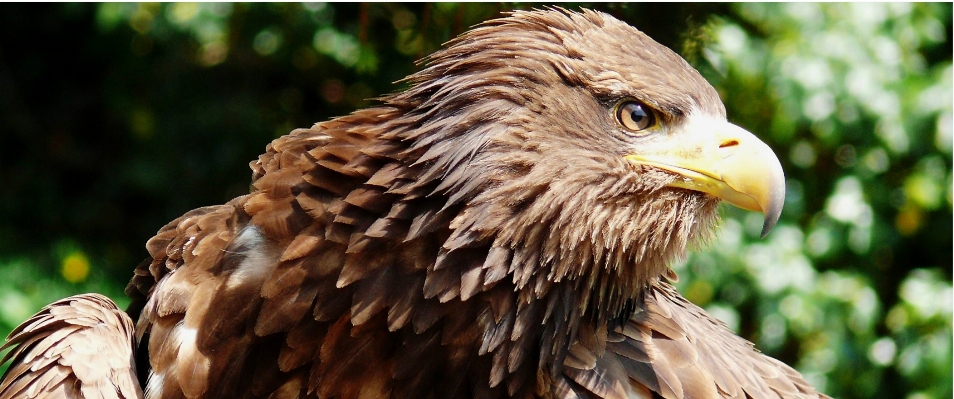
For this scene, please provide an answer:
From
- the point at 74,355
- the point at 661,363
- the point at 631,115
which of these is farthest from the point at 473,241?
the point at 74,355

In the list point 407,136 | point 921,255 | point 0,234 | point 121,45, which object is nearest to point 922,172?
point 921,255

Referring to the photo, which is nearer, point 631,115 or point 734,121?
point 631,115

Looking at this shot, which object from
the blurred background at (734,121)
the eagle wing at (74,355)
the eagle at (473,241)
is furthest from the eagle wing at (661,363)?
the blurred background at (734,121)

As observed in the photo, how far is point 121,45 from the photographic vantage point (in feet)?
18.2

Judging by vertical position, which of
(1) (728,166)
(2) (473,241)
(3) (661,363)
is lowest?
(3) (661,363)

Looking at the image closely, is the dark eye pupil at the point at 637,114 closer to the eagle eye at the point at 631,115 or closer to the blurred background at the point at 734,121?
the eagle eye at the point at 631,115

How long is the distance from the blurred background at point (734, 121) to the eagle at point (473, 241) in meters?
2.30

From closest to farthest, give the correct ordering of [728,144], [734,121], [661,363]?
[728,144] → [661,363] → [734,121]

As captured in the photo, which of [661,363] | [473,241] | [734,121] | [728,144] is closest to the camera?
[473,241]

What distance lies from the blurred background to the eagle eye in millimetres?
2366

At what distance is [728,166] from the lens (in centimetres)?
234

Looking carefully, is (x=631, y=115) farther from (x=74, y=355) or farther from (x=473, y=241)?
(x=74, y=355)

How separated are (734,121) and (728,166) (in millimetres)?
2676

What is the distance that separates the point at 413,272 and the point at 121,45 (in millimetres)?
3814
